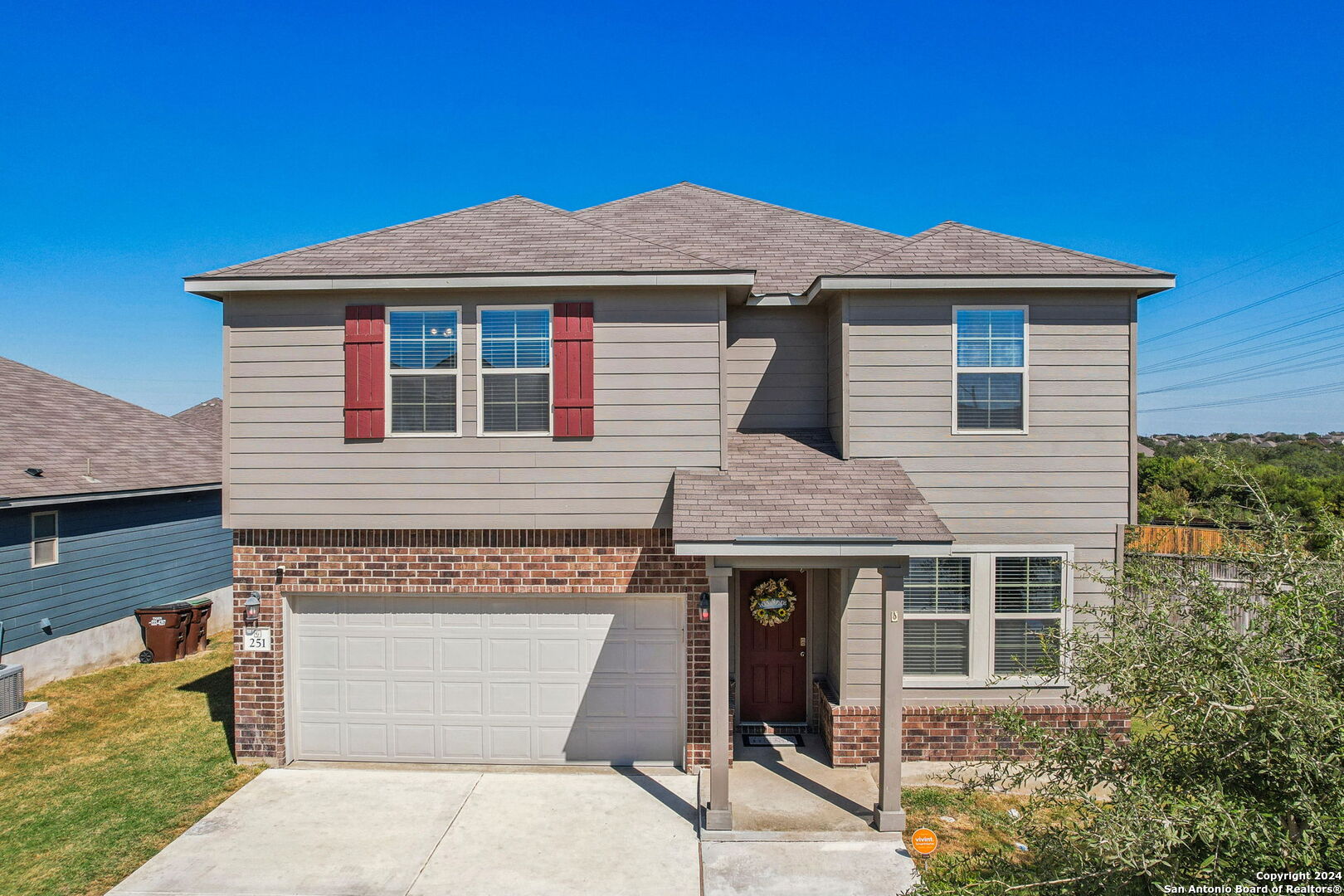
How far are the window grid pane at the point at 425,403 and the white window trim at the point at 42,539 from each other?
24.3ft

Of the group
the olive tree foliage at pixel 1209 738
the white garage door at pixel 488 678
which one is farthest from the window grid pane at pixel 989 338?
the olive tree foliage at pixel 1209 738

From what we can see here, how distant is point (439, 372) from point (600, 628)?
3.28m

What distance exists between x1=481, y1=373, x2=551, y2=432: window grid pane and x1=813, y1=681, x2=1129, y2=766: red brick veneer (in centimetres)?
450

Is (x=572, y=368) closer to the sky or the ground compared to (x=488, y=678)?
closer to the sky

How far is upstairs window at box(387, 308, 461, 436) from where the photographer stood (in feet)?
25.8

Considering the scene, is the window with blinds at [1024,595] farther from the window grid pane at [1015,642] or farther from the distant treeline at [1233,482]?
the distant treeline at [1233,482]

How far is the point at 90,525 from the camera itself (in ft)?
39.4

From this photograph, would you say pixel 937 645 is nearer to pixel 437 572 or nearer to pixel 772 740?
pixel 772 740

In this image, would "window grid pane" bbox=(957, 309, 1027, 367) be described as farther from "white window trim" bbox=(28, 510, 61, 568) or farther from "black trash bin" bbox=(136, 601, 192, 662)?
"white window trim" bbox=(28, 510, 61, 568)

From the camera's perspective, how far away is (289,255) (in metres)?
8.13

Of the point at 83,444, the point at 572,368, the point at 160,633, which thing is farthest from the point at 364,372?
the point at 83,444

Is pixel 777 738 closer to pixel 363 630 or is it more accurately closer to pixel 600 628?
pixel 600 628

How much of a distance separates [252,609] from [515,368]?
152 inches

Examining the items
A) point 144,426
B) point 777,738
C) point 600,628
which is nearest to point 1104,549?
point 777,738
